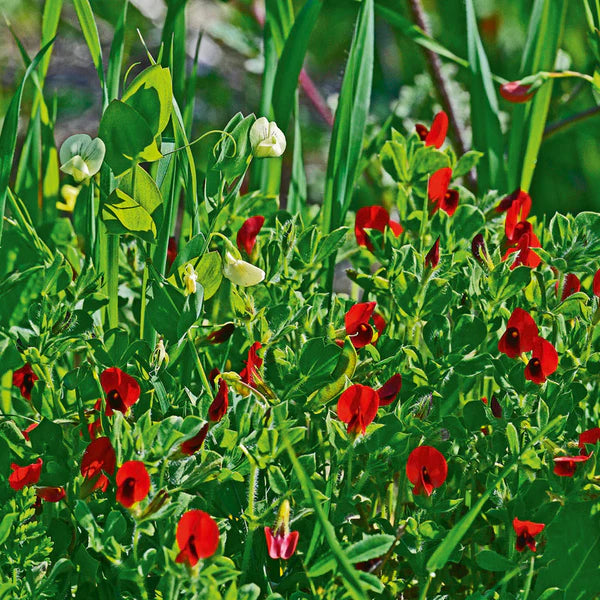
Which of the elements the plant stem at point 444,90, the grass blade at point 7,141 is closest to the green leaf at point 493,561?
the grass blade at point 7,141

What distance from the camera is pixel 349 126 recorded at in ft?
3.78

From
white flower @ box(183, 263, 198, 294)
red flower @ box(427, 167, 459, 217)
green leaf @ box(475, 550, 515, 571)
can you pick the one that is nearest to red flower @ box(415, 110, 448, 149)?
red flower @ box(427, 167, 459, 217)

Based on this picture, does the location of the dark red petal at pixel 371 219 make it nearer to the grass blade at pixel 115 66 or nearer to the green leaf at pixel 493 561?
the grass blade at pixel 115 66

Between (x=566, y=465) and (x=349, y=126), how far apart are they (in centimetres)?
55

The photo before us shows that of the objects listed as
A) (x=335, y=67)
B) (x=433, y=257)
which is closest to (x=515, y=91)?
(x=433, y=257)

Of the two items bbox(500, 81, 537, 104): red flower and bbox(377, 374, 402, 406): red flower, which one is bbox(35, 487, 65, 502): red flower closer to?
bbox(377, 374, 402, 406): red flower

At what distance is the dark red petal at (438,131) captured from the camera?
1.14m

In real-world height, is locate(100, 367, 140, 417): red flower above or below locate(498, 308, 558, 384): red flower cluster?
below

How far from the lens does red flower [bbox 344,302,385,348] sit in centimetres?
89

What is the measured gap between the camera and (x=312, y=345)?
0.81 metres

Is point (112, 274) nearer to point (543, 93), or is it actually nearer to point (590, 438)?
point (590, 438)

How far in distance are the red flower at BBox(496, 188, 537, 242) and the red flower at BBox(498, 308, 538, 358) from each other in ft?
0.63

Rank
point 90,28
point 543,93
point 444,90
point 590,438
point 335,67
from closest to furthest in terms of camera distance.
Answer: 1. point 590,438
2. point 90,28
3. point 543,93
4. point 444,90
5. point 335,67

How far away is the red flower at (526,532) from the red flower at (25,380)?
1.65ft
